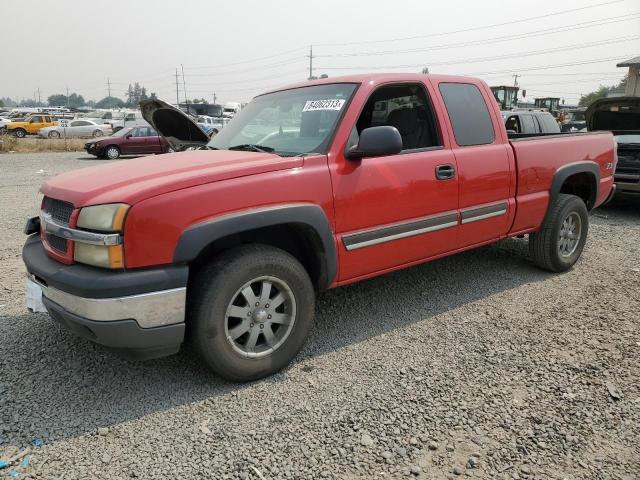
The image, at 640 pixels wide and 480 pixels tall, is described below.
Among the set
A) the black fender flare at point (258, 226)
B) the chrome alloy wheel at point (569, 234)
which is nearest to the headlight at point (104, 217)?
the black fender flare at point (258, 226)

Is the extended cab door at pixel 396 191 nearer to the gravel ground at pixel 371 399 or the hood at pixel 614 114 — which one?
the gravel ground at pixel 371 399

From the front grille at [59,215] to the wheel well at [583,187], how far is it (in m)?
4.61

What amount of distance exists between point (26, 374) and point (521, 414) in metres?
2.97

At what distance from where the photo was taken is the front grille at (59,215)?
2.72m

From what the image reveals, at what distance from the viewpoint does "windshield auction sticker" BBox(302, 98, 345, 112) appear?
3.41m

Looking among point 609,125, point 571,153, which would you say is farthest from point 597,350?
point 609,125

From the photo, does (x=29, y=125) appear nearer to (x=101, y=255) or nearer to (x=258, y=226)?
(x=101, y=255)

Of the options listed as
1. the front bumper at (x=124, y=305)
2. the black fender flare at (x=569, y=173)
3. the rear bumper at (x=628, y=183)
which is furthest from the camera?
the rear bumper at (x=628, y=183)

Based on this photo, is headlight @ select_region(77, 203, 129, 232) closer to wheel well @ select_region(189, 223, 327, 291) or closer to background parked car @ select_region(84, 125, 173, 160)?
wheel well @ select_region(189, 223, 327, 291)

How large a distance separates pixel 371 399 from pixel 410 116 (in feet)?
7.30

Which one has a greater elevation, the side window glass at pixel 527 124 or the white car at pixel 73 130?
the side window glass at pixel 527 124

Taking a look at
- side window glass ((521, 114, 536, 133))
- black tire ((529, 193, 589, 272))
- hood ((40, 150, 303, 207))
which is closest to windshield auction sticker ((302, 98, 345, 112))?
hood ((40, 150, 303, 207))

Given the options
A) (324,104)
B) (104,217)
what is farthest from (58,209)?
(324,104)

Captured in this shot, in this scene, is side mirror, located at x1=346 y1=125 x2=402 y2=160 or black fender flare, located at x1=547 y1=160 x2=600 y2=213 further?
Answer: black fender flare, located at x1=547 y1=160 x2=600 y2=213
